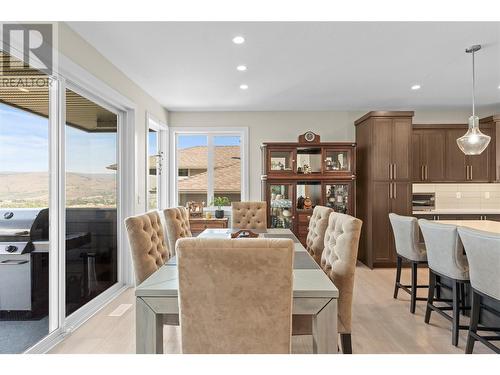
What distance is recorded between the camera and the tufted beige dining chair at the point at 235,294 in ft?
4.47

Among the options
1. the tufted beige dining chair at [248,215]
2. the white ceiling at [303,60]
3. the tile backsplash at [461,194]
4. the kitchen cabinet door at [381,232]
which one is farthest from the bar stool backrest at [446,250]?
the tile backsplash at [461,194]

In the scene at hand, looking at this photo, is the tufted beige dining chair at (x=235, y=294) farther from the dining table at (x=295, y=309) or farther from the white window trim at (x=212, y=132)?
the white window trim at (x=212, y=132)

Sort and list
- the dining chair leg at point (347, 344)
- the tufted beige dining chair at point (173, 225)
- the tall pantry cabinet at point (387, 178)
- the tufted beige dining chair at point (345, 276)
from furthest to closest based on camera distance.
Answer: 1. the tall pantry cabinet at point (387, 178)
2. the tufted beige dining chair at point (173, 225)
3. the dining chair leg at point (347, 344)
4. the tufted beige dining chair at point (345, 276)

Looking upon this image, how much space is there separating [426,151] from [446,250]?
314 centimetres

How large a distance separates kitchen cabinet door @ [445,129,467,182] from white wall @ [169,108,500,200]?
0.43 meters

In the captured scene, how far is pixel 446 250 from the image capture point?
103 inches

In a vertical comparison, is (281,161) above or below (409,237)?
above

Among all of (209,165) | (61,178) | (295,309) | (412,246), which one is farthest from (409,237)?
(209,165)

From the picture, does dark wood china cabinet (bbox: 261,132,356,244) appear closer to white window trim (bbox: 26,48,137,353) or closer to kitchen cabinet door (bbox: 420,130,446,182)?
kitchen cabinet door (bbox: 420,130,446,182)

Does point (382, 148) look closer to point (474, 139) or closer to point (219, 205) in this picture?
point (474, 139)

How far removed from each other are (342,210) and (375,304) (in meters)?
1.95

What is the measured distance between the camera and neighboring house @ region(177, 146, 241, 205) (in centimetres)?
570

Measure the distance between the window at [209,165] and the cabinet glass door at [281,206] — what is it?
716 millimetres
